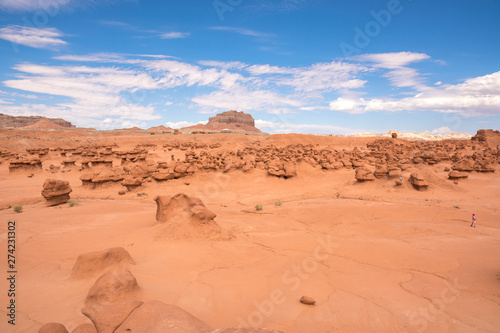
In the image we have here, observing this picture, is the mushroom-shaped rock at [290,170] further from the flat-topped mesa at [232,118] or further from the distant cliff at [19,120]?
the flat-topped mesa at [232,118]

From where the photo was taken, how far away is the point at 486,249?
592 centimetres

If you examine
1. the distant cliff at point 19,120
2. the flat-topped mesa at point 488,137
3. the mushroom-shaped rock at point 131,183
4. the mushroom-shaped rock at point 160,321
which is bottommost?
the mushroom-shaped rock at point 131,183

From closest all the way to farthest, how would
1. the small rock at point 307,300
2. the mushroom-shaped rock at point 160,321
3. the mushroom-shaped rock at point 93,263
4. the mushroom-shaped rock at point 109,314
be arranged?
the mushroom-shaped rock at point 160,321 → the mushroom-shaped rock at point 109,314 → the small rock at point 307,300 → the mushroom-shaped rock at point 93,263

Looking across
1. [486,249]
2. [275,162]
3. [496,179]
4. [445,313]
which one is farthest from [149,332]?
[496,179]

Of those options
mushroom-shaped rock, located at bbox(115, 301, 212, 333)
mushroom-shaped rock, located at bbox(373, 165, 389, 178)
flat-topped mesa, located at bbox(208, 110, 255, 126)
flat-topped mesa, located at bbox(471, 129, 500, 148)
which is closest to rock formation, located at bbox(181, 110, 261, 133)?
flat-topped mesa, located at bbox(208, 110, 255, 126)

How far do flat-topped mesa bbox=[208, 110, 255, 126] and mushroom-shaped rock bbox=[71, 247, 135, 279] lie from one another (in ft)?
398

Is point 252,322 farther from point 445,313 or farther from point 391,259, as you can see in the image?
point 391,259

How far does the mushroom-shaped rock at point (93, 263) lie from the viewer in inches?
163

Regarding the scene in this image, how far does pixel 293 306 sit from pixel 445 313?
193 centimetres

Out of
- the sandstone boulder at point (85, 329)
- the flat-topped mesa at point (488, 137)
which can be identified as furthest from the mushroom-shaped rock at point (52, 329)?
the flat-topped mesa at point (488, 137)

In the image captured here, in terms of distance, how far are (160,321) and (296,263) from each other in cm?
341

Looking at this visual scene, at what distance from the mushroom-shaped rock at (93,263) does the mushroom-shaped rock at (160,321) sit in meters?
1.91

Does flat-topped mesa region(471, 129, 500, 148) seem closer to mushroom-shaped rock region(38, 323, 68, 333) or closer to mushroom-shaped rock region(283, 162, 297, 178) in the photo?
mushroom-shaped rock region(283, 162, 297, 178)

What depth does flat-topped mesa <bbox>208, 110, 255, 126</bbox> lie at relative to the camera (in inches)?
4914
